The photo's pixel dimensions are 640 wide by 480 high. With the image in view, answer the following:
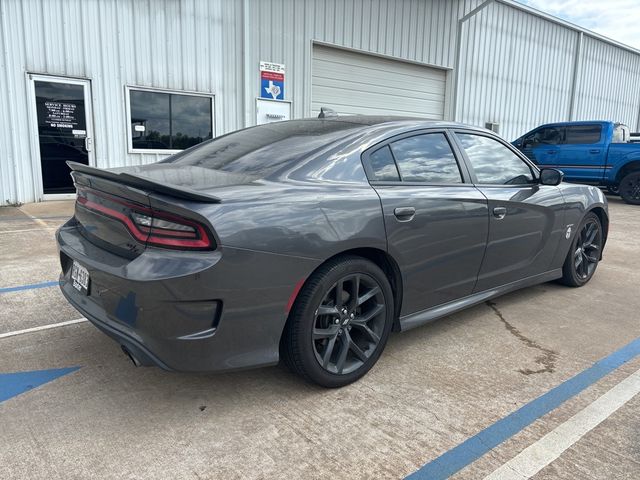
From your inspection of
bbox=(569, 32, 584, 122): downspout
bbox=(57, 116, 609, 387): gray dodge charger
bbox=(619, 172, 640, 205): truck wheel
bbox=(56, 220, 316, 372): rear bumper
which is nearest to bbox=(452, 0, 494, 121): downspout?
bbox=(619, 172, 640, 205): truck wheel

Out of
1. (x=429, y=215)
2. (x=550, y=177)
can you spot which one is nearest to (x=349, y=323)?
(x=429, y=215)

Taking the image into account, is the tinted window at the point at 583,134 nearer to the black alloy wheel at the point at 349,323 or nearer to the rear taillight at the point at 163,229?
the black alloy wheel at the point at 349,323

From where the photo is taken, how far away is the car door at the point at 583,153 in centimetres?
1234

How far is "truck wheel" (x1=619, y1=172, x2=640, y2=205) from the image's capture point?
12046 millimetres

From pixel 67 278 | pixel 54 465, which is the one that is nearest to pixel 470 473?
pixel 54 465

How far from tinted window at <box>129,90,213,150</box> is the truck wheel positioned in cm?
991

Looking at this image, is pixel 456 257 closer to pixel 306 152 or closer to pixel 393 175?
pixel 393 175

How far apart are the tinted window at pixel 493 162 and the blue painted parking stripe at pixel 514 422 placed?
56.9 inches

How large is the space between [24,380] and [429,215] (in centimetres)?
252

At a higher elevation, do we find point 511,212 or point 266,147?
point 266,147

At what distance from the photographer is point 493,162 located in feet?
12.6

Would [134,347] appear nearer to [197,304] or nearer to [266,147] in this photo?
[197,304]

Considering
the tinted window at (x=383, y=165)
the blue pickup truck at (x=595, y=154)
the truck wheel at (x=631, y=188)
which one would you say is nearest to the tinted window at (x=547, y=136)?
the blue pickup truck at (x=595, y=154)

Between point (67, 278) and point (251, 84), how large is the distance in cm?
905
